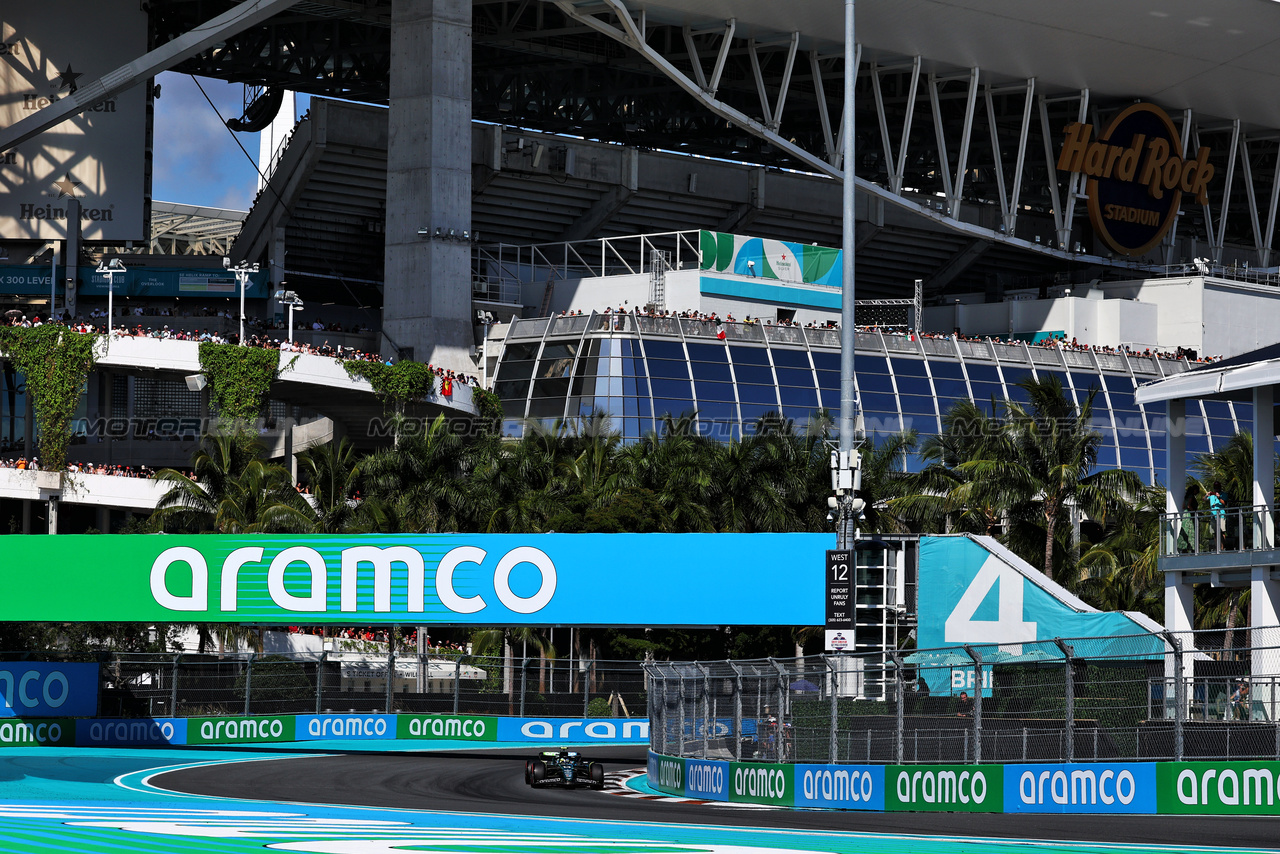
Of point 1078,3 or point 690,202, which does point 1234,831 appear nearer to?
point 1078,3

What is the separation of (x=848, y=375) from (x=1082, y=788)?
34.0 feet

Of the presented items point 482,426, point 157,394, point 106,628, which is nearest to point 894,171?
point 482,426

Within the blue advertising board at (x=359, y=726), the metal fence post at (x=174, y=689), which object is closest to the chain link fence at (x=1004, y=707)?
the blue advertising board at (x=359, y=726)

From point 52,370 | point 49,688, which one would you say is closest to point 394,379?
point 52,370

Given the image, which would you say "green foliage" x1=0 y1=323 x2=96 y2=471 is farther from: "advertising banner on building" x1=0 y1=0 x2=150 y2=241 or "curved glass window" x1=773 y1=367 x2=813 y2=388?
"curved glass window" x1=773 y1=367 x2=813 y2=388

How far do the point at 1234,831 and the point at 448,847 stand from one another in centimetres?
955

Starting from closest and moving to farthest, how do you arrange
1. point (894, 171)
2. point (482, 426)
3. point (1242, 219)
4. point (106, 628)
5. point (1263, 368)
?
point (1263, 368) < point (106, 628) < point (482, 426) < point (894, 171) < point (1242, 219)

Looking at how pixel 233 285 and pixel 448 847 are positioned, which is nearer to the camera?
pixel 448 847

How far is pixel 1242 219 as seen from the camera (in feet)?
391

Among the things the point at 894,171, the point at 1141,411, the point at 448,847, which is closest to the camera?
the point at 448,847

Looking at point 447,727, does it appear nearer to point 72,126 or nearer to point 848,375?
point 848,375

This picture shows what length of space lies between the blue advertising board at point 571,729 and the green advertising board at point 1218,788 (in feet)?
72.1

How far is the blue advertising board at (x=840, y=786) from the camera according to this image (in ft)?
80.7

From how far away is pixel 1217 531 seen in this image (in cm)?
3494
